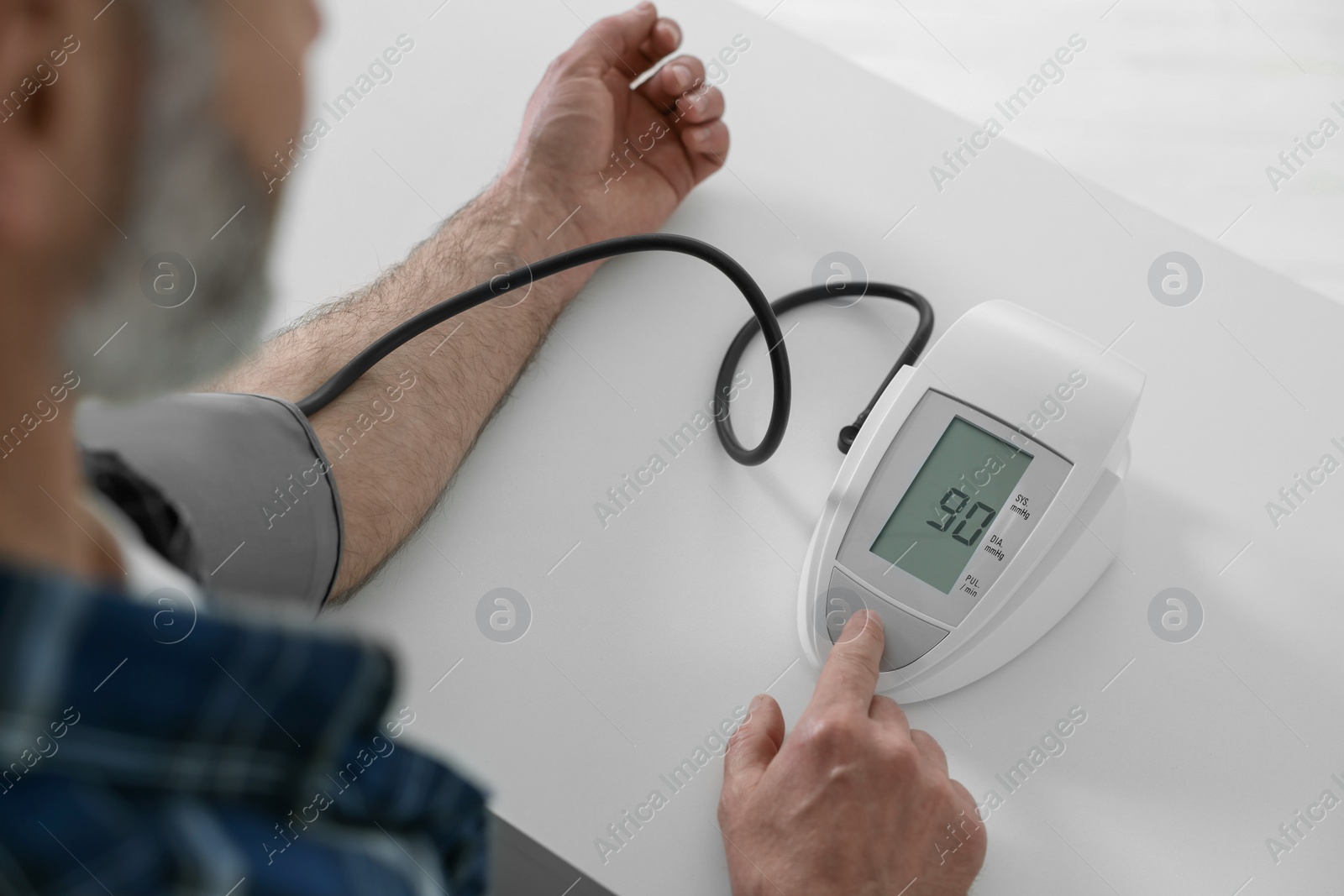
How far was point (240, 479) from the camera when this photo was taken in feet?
2.03

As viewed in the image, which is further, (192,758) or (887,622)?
(887,622)

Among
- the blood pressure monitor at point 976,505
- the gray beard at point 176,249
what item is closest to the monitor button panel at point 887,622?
the blood pressure monitor at point 976,505

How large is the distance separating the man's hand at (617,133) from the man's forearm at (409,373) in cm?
8

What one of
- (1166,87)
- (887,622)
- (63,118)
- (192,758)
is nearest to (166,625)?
(192,758)

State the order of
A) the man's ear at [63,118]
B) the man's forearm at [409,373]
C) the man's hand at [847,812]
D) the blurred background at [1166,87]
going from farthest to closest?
the blurred background at [1166,87]
the man's forearm at [409,373]
the man's hand at [847,812]
the man's ear at [63,118]

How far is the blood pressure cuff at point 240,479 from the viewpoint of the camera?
58 cm

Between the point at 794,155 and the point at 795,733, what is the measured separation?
0.53 m

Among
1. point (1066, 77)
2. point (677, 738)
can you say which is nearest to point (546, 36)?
point (1066, 77)

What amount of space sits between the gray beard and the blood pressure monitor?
42cm

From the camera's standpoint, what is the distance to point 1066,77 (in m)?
0.96

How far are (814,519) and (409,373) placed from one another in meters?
0.35

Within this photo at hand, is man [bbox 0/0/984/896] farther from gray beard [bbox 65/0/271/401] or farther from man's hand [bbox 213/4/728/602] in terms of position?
man's hand [bbox 213/4/728/602]

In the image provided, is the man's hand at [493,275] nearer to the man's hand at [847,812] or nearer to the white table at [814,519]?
the white table at [814,519]

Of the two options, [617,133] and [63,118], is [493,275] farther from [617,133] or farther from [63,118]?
[63,118]
